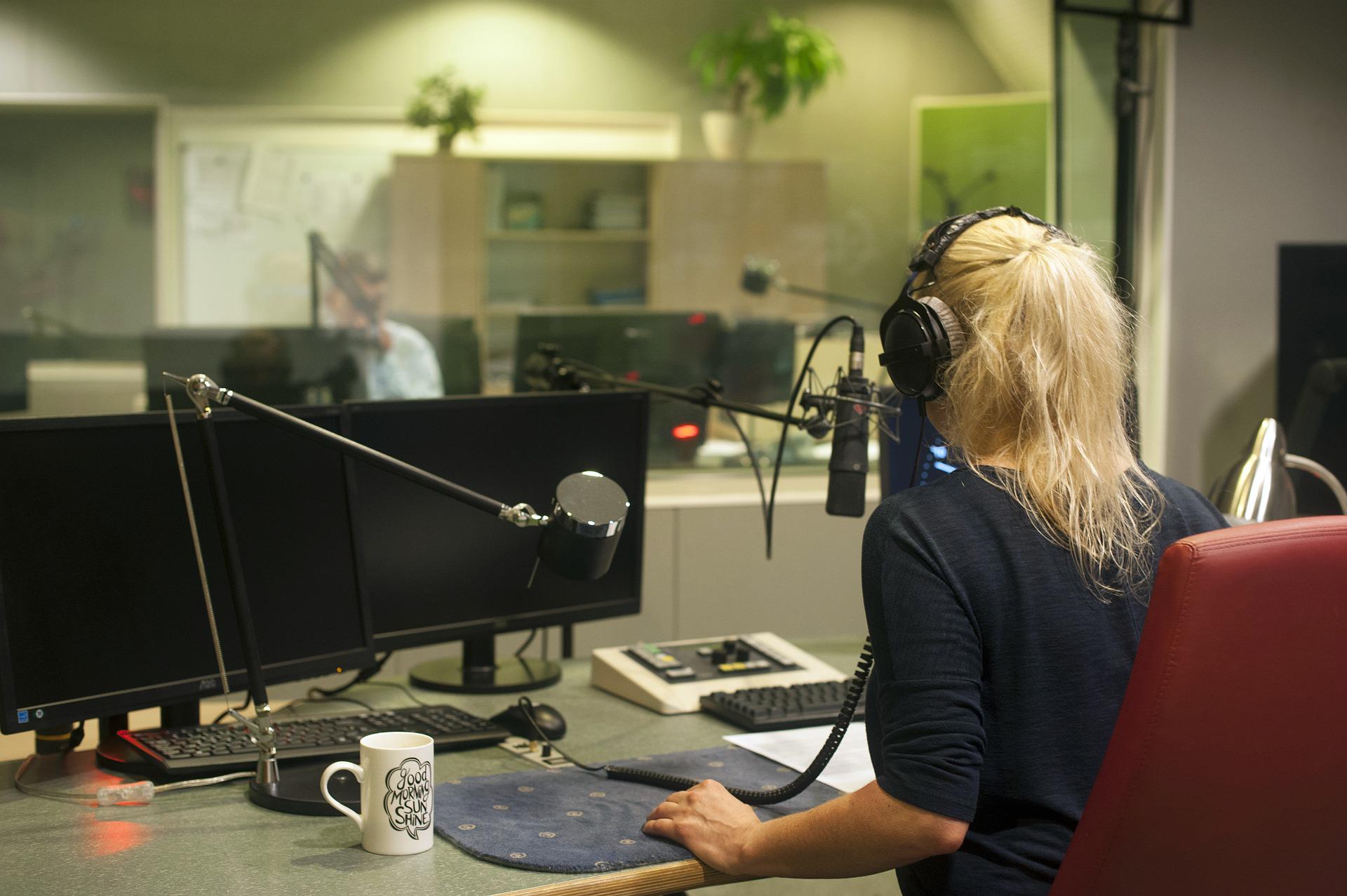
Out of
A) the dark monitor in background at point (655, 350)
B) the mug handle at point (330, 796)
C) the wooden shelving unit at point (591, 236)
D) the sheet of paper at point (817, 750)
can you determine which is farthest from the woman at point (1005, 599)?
the wooden shelving unit at point (591, 236)

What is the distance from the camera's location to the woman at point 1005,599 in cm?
100

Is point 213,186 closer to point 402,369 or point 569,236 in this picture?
point 402,369

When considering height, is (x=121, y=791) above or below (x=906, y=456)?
below

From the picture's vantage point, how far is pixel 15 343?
3564 mm

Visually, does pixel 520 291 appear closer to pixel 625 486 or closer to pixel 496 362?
pixel 496 362

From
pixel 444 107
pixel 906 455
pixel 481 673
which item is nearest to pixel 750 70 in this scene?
pixel 444 107

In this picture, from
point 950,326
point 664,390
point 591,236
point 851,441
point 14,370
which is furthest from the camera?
point 591,236

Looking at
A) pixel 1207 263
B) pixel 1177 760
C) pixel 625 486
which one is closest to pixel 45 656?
pixel 625 486

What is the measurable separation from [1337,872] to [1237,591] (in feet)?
0.87

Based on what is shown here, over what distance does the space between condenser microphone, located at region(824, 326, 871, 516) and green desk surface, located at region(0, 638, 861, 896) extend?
1.39 feet

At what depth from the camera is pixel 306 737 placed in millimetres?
1440

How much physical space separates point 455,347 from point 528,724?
7.26 feet

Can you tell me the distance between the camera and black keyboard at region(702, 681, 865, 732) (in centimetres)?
157

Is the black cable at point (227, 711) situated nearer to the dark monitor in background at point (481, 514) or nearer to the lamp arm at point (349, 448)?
the dark monitor in background at point (481, 514)
